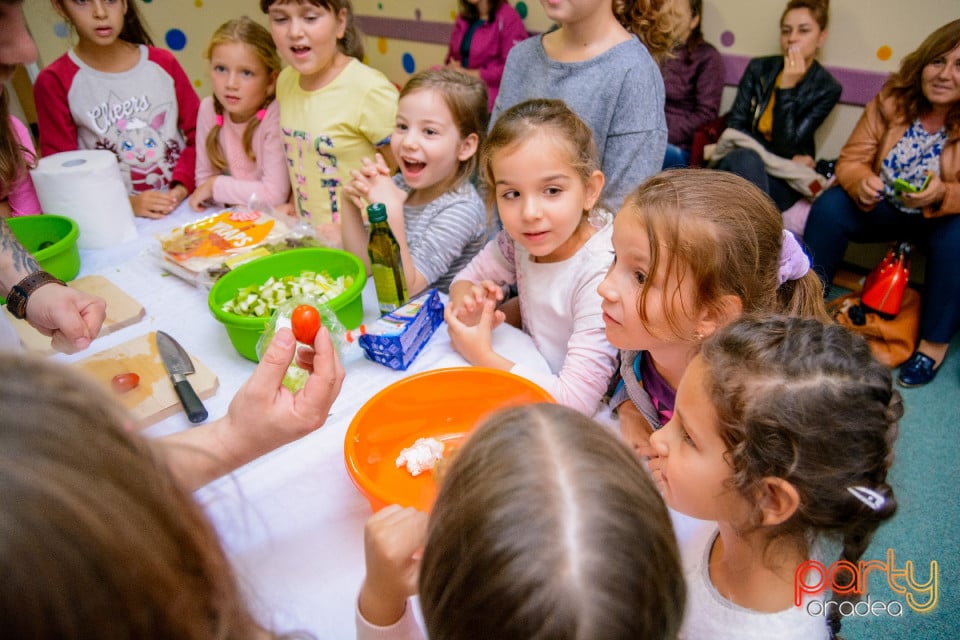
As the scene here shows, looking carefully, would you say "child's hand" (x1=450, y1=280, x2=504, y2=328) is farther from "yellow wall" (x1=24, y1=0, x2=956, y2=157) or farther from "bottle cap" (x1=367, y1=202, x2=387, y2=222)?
"yellow wall" (x1=24, y1=0, x2=956, y2=157)

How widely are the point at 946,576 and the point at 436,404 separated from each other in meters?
1.60

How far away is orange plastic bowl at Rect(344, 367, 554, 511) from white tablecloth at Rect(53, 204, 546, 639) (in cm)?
7

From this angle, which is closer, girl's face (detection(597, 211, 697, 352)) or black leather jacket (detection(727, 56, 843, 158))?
girl's face (detection(597, 211, 697, 352))

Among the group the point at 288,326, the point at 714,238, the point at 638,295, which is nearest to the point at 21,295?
the point at 288,326

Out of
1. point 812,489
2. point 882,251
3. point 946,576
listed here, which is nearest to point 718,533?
point 812,489

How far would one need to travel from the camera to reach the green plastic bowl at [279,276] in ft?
3.99

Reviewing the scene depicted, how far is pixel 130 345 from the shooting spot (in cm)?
127

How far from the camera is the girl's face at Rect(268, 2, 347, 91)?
71.6 inches

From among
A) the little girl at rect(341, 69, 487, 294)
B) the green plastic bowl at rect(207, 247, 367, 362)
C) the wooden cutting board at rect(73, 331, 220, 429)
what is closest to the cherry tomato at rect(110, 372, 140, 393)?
the wooden cutting board at rect(73, 331, 220, 429)

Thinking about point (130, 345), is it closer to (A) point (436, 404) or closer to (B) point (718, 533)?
(A) point (436, 404)

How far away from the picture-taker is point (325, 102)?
1922mm

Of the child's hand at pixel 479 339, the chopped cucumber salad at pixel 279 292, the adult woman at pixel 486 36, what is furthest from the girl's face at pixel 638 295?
the adult woman at pixel 486 36

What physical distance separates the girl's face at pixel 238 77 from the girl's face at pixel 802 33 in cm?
235

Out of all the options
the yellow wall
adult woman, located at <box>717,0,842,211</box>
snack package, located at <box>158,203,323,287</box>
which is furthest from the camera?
adult woman, located at <box>717,0,842,211</box>
